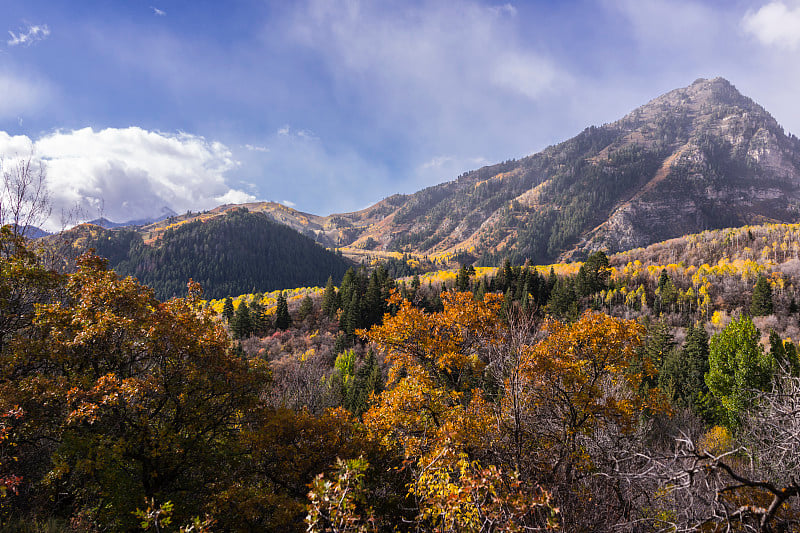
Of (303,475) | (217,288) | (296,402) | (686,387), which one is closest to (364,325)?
(296,402)

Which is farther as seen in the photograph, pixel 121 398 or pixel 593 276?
pixel 593 276

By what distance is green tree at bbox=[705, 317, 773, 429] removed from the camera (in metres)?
28.0

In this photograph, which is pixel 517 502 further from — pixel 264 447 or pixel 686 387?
pixel 686 387

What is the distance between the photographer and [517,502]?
536 cm

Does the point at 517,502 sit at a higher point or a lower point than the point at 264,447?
higher

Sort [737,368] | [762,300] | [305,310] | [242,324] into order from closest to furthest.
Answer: [737,368] < [242,324] < [762,300] < [305,310]

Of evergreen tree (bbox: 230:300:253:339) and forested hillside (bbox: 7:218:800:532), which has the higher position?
forested hillside (bbox: 7:218:800:532)

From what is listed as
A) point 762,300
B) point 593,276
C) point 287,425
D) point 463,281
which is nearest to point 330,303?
point 463,281

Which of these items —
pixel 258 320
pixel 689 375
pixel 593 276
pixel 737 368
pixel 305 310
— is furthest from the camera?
pixel 593 276

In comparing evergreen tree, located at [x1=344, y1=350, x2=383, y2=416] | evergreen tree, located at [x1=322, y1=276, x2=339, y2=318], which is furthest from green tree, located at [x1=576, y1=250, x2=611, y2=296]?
evergreen tree, located at [x1=344, y1=350, x2=383, y2=416]

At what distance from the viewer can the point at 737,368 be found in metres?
29.8

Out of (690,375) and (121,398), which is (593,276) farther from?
(121,398)

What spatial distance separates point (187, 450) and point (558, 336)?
13.8 meters

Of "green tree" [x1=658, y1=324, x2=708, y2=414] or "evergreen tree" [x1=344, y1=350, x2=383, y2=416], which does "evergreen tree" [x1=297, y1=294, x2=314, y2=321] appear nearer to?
"evergreen tree" [x1=344, y1=350, x2=383, y2=416]
